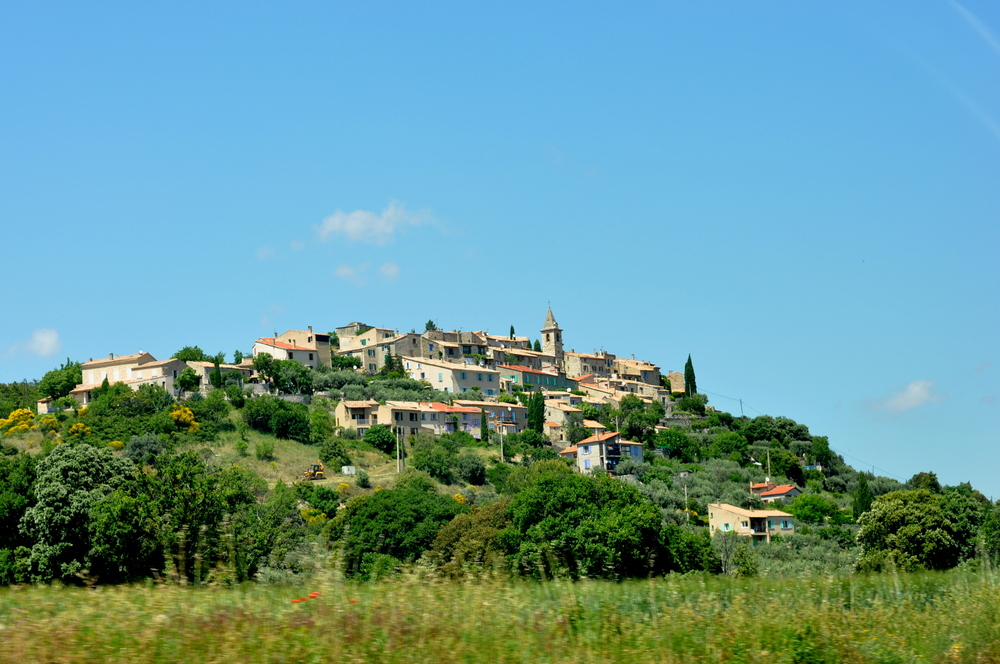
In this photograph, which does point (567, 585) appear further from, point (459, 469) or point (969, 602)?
point (459, 469)

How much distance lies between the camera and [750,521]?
221ft

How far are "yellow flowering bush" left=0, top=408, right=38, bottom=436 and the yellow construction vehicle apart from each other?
19803 mm

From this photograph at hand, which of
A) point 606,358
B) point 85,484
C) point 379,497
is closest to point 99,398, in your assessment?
point 379,497

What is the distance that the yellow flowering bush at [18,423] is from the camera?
70312 millimetres

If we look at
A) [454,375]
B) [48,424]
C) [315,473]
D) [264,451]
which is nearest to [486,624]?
[315,473]

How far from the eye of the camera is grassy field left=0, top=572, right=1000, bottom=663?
7.25 meters

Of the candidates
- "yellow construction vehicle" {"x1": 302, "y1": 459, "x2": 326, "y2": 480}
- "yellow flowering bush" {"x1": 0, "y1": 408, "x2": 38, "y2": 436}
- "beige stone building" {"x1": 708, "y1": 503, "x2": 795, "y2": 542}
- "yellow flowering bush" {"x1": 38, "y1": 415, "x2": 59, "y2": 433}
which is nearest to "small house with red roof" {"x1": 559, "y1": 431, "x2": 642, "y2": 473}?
"beige stone building" {"x1": 708, "y1": 503, "x2": 795, "y2": 542}

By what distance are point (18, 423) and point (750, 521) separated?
50653mm

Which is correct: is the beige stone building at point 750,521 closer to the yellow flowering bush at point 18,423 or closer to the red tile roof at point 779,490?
the red tile roof at point 779,490

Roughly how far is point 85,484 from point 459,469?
3771 cm

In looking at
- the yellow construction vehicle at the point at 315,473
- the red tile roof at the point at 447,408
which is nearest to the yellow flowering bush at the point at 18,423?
the yellow construction vehicle at the point at 315,473

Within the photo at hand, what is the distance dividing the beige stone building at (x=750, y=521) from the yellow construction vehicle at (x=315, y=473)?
25638 mm

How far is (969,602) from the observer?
29.9ft

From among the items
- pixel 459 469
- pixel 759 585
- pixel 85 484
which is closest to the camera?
pixel 759 585
